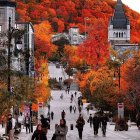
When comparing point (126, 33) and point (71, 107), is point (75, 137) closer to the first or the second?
point (71, 107)

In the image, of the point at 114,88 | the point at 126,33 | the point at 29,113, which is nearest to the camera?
the point at 29,113

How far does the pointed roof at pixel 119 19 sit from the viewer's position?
7101 inches

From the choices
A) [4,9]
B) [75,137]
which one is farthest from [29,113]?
[4,9]

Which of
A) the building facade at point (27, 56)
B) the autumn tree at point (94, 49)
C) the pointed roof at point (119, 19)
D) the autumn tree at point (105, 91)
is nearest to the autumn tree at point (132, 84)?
the autumn tree at point (105, 91)

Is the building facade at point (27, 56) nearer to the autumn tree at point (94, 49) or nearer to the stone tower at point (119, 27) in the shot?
the autumn tree at point (94, 49)

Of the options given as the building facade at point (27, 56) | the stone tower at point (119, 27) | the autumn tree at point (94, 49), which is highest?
the stone tower at point (119, 27)

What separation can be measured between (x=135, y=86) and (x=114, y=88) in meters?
5.91

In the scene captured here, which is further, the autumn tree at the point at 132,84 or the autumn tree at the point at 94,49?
the autumn tree at the point at 94,49

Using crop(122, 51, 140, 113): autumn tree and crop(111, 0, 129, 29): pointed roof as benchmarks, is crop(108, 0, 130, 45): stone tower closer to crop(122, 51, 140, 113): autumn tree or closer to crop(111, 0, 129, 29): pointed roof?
crop(111, 0, 129, 29): pointed roof

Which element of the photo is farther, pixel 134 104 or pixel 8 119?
pixel 134 104

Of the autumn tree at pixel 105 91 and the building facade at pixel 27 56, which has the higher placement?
the building facade at pixel 27 56

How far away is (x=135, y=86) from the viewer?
65.8m

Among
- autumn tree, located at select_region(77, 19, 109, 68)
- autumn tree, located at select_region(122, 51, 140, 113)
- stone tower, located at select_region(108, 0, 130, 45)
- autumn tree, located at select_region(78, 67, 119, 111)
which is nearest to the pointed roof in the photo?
stone tower, located at select_region(108, 0, 130, 45)

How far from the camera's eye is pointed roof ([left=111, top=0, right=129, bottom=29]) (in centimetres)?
18038
